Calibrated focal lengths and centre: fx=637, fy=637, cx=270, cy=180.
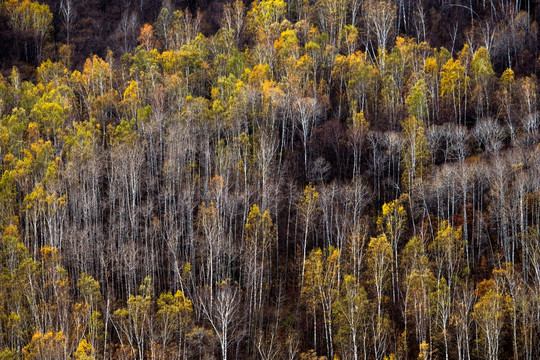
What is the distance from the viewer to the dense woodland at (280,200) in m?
46.1

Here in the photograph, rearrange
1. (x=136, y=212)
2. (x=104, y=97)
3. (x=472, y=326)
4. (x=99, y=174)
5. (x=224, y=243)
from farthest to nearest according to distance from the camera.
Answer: (x=104, y=97) → (x=99, y=174) → (x=136, y=212) → (x=224, y=243) → (x=472, y=326)

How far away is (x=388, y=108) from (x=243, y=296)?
3003cm

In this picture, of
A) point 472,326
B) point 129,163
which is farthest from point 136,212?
point 472,326

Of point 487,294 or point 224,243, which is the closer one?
point 487,294

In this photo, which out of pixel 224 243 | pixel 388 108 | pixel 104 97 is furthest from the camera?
pixel 104 97

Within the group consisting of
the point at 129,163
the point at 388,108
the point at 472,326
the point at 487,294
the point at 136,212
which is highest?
the point at 388,108

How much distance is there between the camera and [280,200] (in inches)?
2363

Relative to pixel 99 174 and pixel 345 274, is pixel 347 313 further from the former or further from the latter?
pixel 99 174

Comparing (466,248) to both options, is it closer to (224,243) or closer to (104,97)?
(224,243)

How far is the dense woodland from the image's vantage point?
46094 mm

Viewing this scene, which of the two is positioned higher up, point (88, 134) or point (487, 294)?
point (88, 134)

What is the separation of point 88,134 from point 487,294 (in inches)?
1681

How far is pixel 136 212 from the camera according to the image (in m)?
59.0

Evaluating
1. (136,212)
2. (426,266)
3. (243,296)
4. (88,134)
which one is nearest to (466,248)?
(426,266)
